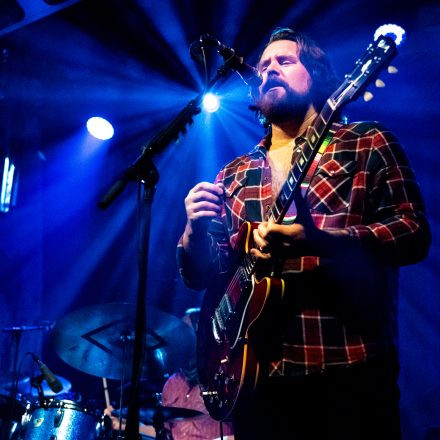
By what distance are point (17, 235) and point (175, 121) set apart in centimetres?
519

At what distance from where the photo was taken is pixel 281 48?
2.64 m

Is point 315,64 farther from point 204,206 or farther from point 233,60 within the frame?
point 204,206

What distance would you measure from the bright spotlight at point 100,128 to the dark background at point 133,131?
0.29 metres

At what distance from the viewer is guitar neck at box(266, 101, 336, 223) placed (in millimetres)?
1729

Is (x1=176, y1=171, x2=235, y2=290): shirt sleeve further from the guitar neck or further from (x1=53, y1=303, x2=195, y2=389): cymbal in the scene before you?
(x1=53, y1=303, x2=195, y2=389): cymbal

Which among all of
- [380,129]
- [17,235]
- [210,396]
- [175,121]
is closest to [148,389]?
[17,235]

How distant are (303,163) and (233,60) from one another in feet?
3.08

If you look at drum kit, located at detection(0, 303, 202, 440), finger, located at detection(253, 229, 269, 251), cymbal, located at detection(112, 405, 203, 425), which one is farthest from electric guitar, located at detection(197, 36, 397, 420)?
cymbal, located at detection(112, 405, 203, 425)

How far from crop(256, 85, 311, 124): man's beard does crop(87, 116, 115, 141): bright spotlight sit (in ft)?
14.9

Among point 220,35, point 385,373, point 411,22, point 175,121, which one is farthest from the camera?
point 220,35

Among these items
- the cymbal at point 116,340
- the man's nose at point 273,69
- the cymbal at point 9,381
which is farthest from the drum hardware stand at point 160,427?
the man's nose at point 273,69

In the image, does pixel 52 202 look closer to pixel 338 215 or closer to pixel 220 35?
pixel 220 35

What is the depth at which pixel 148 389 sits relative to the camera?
5.44 metres

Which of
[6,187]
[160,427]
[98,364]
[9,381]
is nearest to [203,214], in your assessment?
[98,364]
